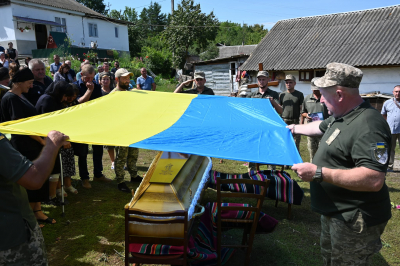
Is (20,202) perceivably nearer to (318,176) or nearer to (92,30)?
(318,176)

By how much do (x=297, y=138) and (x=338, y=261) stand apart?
4.82 metres

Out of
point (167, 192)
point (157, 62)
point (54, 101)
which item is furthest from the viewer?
point (157, 62)

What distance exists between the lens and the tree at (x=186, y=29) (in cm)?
3688

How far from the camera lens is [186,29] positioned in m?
36.9

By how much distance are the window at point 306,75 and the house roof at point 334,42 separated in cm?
42

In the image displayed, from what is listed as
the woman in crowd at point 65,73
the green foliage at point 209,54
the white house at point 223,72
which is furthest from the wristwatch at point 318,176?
the green foliage at point 209,54

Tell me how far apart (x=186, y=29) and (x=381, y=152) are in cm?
3741

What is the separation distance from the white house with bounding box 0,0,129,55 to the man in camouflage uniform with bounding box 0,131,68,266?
24381mm

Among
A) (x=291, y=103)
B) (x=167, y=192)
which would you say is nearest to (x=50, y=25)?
(x=291, y=103)

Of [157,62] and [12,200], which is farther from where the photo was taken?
[157,62]

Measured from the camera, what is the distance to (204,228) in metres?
3.67

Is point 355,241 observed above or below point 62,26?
below

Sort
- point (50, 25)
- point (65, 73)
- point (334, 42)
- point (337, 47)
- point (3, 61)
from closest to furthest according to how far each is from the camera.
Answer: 1. point (65, 73)
2. point (3, 61)
3. point (337, 47)
4. point (334, 42)
5. point (50, 25)

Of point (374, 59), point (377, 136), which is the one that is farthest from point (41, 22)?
point (377, 136)
